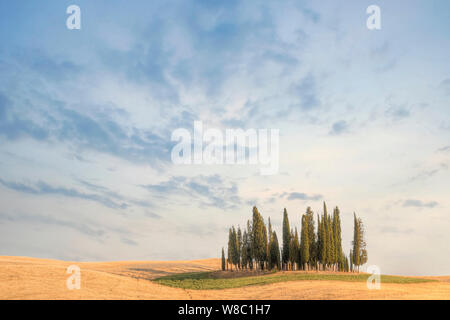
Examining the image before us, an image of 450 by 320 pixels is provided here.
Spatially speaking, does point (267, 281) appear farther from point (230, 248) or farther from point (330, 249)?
point (230, 248)

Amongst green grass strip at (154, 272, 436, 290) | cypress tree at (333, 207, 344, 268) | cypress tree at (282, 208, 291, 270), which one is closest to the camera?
green grass strip at (154, 272, 436, 290)

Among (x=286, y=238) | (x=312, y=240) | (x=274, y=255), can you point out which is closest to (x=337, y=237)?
(x=312, y=240)

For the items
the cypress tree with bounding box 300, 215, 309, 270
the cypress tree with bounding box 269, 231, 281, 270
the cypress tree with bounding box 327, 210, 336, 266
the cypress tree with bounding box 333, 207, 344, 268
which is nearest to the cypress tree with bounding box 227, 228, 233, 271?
the cypress tree with bounding box 269, 231, 281, 270

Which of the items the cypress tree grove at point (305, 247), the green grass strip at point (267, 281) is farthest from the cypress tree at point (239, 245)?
the green grass strip at point (267, 281)

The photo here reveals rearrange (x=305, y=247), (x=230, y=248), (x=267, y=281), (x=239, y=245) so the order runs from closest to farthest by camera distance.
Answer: (x=267, y=281)
(x=305, y=247)
(x=239, y=245)
(x=230, y=248)

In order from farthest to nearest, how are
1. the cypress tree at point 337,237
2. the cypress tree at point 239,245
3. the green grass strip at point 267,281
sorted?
1. the cypress tree at point 239,245
2. the cypress tree at point 337,237
3. the green grass strip at point 267,281

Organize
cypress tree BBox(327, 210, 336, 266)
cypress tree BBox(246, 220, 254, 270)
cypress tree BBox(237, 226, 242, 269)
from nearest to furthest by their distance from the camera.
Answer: cypress tree BBox(327, 210, 336, 266), cypress tree BBox(246, 220, 254, 270), cypress tree BBox(237, 226, 242, 269)

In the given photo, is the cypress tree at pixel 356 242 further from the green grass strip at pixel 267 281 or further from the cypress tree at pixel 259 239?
the cypress tree at pixel 259 239

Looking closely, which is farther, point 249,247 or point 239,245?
point 239,245

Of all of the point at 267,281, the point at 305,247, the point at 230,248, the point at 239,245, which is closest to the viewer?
the point at 267,281

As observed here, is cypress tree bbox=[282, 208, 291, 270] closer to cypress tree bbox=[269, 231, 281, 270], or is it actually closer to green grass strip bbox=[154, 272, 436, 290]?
cypress tree bbox=[269, 231, 281, 270]

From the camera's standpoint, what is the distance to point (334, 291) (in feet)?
103

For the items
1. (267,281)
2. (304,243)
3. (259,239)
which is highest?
(259,239)
